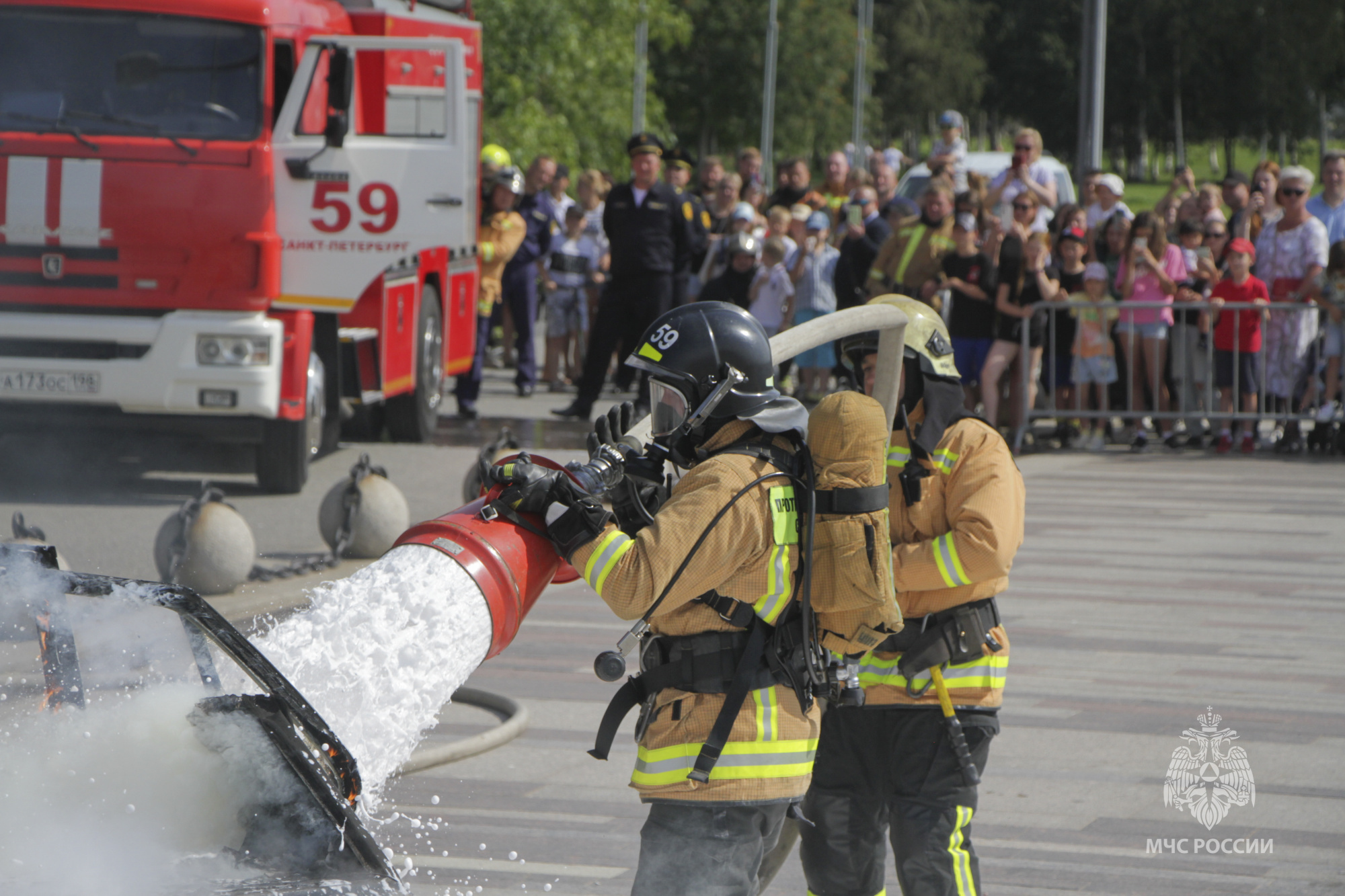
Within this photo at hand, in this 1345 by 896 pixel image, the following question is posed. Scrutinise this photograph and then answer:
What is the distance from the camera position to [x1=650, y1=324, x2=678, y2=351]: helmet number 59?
3467 mm

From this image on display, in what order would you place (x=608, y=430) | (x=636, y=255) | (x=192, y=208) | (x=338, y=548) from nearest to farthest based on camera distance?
(x=608, y=430) → (x=338, y=548) → (x=192, y=208) → (x=636, y=255)

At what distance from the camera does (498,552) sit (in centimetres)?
353

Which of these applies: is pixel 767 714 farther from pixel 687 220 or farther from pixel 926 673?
pixel 687 220

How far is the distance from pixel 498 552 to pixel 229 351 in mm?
7052

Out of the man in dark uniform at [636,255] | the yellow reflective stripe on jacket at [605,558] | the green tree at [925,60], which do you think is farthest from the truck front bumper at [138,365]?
the green tree at [925,60]

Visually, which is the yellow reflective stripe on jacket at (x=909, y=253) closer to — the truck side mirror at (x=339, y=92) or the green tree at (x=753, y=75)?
the truck side mirror at (x=339, y=92)

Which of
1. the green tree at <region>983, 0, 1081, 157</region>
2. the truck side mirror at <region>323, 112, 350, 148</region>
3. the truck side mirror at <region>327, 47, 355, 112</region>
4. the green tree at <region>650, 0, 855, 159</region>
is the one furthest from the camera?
the green tree at <region>983, 0, 1081, 157</region>

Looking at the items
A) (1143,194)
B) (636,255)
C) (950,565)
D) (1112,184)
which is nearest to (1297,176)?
(1112,184)

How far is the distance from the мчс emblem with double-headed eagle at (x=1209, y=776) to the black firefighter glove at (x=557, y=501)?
2929 millimetres

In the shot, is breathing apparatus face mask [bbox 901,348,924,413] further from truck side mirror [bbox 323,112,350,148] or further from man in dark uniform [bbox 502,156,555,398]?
man in dark uniform [bbox 502,156,555,398]

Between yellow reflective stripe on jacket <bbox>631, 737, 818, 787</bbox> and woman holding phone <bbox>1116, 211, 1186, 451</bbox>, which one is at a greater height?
woman holding phone <bbox>1116, 211, 1186, 451</bbox>

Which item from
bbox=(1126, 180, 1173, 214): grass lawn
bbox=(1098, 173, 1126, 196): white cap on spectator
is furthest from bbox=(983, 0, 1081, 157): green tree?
bbox=(1098, 173, 1126, 196): white cap on spectator

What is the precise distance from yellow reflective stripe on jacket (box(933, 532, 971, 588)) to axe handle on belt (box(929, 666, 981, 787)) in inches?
8.5

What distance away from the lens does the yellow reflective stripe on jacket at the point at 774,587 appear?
132 inches
